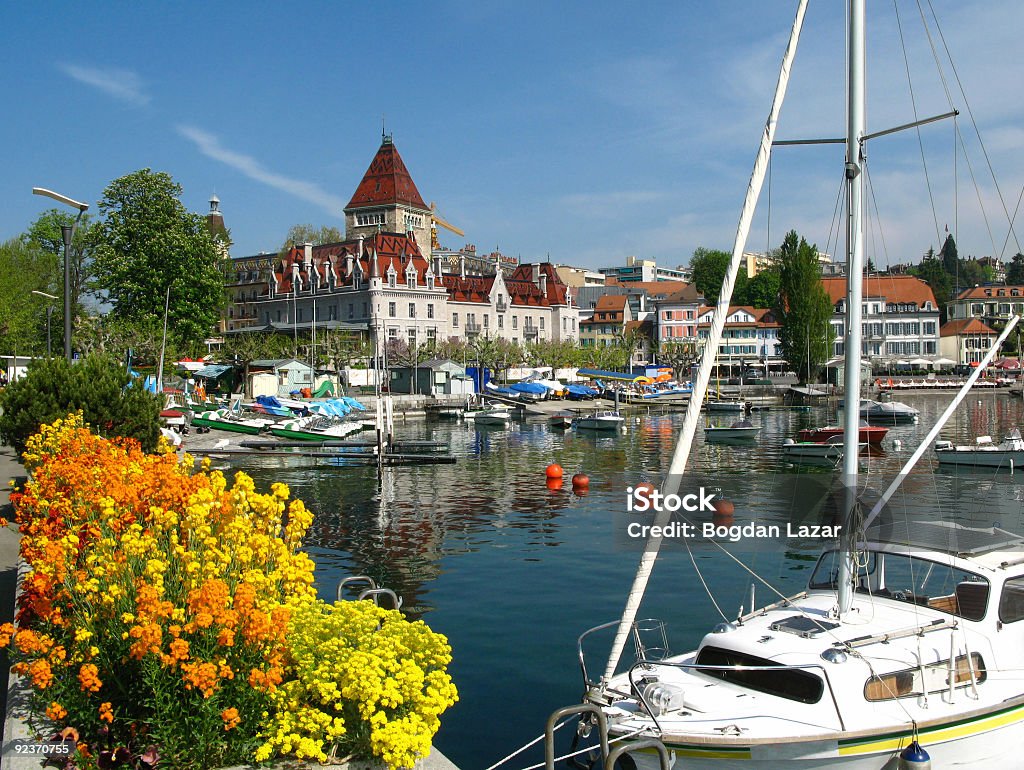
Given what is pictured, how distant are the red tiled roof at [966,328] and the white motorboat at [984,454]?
104m

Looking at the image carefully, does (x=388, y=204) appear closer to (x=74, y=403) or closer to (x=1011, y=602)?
(x=74, y=403)

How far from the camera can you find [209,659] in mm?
7168

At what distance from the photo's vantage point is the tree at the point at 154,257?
71938 mm

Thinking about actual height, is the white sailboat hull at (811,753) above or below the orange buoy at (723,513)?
above

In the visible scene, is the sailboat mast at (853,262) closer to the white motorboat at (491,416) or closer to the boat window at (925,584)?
→ the boat window at (925,584)

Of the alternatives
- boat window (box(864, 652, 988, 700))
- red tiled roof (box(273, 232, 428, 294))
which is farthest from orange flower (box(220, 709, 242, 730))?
red tiled roof (box(273, 232, 428, 294))

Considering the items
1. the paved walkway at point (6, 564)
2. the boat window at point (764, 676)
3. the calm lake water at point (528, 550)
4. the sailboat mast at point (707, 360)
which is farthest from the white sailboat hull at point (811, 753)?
the paved walkway at point (6, 564)

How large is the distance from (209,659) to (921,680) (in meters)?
8.33

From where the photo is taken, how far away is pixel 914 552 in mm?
12258

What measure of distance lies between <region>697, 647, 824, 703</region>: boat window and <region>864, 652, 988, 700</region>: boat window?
0.66m

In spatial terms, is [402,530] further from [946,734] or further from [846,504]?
[946,734]

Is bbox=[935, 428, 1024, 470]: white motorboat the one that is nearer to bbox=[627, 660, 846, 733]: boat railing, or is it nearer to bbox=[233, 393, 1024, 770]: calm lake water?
bbox=[233, 393, 1024, 770]: calm lake water

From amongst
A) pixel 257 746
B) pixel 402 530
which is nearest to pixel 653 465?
pixel 402 530

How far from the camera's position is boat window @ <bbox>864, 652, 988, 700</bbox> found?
1016cm
